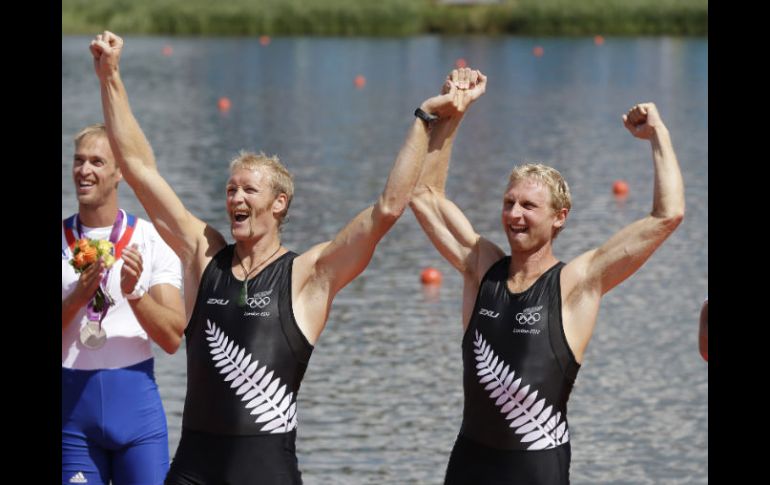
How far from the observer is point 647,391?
44.2 ft

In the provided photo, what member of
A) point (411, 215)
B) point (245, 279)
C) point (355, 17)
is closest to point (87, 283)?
point (245, 279)

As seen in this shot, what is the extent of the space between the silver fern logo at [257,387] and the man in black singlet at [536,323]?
721 millimetres

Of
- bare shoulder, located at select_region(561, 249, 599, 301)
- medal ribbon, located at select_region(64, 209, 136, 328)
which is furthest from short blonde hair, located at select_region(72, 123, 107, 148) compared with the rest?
bare shoulder, located at select_region(561, 249, 599, 301)

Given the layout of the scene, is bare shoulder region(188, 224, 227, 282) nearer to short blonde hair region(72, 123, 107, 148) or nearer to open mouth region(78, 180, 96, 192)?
open mouth region(78, 180, 96, 192)

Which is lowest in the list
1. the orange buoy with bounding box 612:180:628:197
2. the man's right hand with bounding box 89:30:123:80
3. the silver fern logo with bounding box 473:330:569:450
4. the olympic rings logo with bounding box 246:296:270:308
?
the silver fern logo with bounding box 473:330:569:450

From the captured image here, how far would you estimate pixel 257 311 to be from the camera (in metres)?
5.94

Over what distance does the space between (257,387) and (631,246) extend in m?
1.61

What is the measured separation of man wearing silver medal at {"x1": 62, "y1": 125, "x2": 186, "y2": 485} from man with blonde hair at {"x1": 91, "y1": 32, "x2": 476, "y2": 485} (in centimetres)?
65

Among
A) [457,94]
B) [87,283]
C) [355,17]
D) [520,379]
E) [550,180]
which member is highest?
[355,17]

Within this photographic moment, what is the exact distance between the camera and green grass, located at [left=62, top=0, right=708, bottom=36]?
65625 mm

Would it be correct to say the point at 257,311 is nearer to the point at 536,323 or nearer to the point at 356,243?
the point at 356,243

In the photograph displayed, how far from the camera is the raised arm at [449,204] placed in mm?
6164
